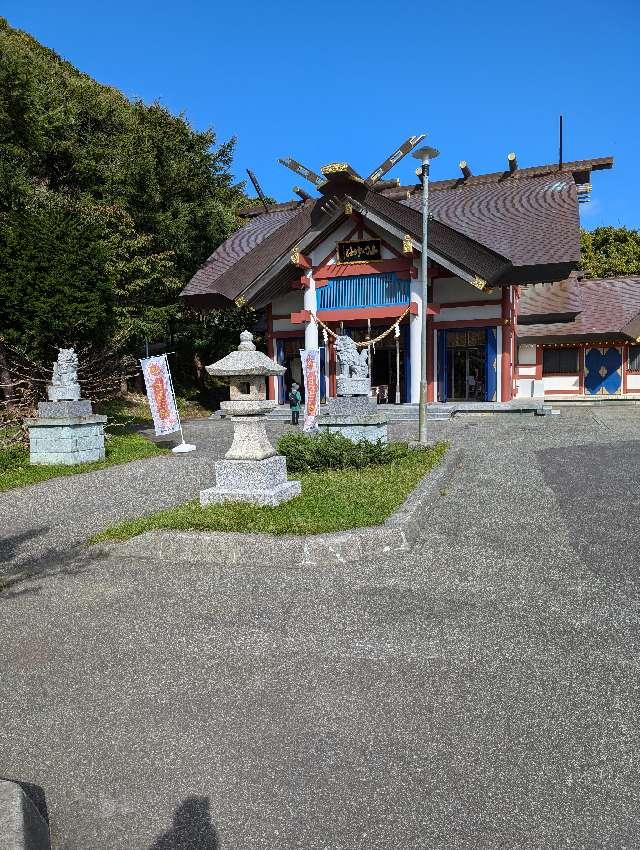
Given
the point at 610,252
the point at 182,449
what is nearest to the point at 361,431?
the point at 182,449

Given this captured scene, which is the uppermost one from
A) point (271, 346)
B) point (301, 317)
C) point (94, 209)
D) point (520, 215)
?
point (520, 215)

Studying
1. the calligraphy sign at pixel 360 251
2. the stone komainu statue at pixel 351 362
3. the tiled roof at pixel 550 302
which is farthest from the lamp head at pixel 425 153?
the tiled roof at pixel 550 302

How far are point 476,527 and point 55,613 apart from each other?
403cm

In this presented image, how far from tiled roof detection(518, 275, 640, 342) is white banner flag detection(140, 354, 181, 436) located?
629 inches

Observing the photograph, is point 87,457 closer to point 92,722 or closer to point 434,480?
point 434,480

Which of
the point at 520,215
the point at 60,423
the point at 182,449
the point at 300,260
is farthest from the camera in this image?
the point at 300,260

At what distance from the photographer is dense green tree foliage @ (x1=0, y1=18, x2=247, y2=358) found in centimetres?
1198

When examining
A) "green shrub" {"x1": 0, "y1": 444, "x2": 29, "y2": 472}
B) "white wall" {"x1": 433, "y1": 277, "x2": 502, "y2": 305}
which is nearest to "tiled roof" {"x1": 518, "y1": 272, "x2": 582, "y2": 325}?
"white wall" {"x1": 433, "y1": 277, "x2": 502, "y2": 305}

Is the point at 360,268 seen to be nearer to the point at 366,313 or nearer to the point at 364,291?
the point at 364,291

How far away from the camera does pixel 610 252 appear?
33.9 m

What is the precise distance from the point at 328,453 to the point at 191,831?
23.2ft

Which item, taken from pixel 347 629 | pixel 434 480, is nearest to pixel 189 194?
pixel 434 480

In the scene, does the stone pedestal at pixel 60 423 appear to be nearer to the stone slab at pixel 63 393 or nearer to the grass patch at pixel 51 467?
the stone slab at pixel 63 393

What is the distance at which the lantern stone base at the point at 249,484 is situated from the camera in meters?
6.80
